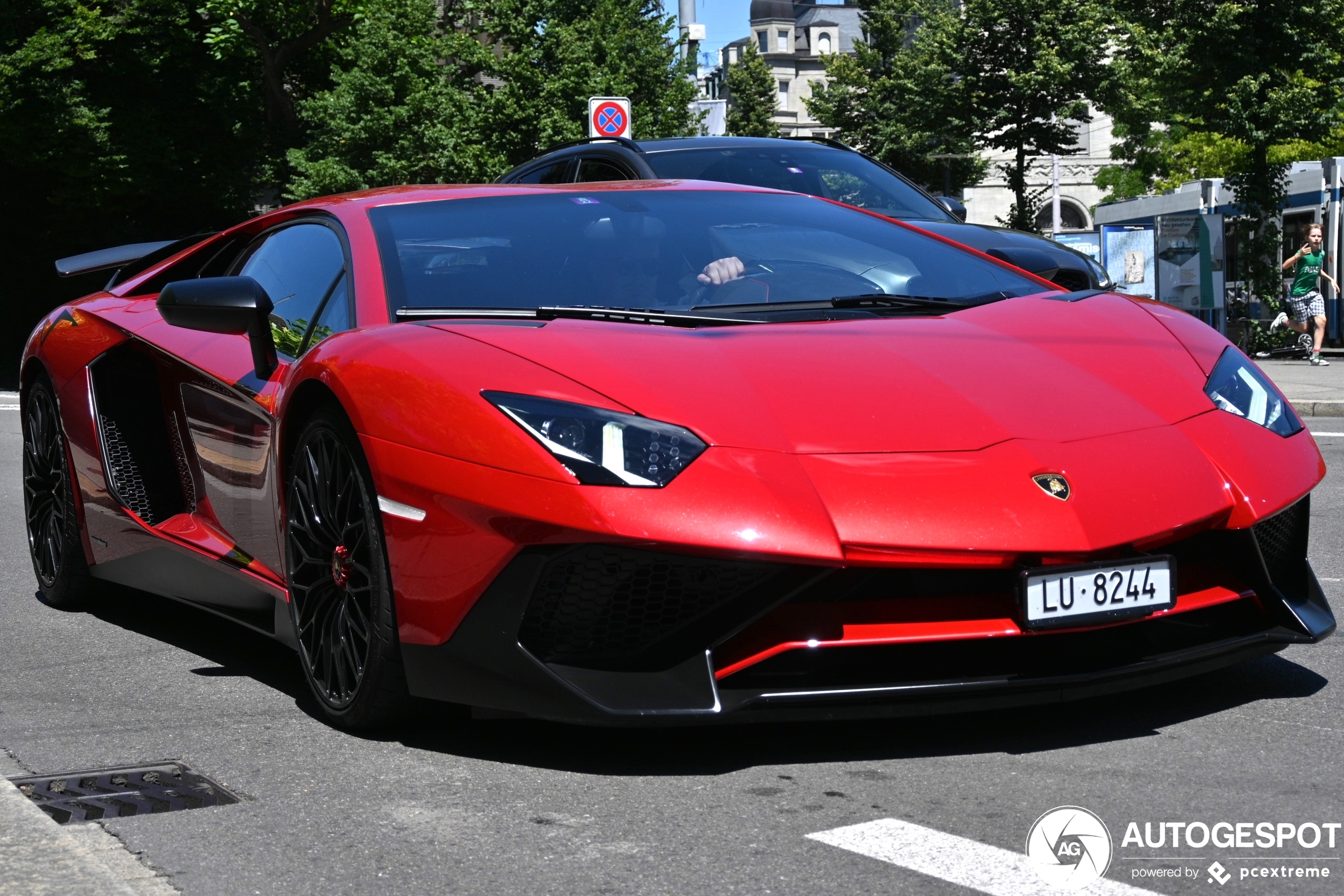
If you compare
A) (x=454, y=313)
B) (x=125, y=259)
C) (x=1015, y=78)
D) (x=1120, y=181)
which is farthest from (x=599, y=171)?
(x=1120, y=181)

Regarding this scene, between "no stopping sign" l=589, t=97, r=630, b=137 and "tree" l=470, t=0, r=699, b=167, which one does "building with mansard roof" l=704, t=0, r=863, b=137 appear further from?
"no stopping sign" l=589, t=97, r=630, b=137

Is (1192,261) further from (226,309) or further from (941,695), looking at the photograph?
(941,695)

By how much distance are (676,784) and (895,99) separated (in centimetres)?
5679

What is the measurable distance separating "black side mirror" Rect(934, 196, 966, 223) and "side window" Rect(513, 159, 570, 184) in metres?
2.18

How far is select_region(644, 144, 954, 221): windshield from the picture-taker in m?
8.98

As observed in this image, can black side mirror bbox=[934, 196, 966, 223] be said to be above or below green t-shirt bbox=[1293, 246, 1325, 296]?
above

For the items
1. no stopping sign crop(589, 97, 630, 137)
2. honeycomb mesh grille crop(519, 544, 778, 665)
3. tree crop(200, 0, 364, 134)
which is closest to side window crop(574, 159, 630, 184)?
honeycomb mesh grille crop(519, 544, 778, 665)

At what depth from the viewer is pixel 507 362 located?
3287mm

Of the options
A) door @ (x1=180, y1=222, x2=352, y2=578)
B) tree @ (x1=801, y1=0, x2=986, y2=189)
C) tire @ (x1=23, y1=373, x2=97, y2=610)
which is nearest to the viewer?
door @ (x1=180, y1=222, x2=352, y2=578)

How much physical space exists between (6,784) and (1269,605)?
2477 millimetres

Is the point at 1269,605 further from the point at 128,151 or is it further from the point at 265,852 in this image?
the point at 128,151

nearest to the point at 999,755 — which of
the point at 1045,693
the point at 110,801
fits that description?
the point at 1045,693

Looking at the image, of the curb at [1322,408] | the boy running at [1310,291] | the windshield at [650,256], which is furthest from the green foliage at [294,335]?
the boy running at [1310,291]

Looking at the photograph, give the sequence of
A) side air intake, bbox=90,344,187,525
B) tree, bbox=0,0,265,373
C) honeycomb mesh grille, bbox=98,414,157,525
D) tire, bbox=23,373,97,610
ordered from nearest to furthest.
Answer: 1. side air intake, bbox=90,344,187,525
2. honeycomb mesh grille, bbox=98,414,157,525
3. tire, bbox=23,373,97,610
4. tree, bbox=0,0,265,373
